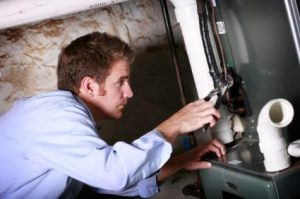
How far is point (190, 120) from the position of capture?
1185mm

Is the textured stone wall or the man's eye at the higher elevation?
the textured stone wall

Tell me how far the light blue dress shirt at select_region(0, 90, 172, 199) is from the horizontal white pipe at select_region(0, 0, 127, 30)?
0.35 metres

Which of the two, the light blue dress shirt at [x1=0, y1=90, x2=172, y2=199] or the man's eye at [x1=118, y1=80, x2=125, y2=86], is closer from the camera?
the light blue dress shirt at [x1=0, y1=90, x2=172, y2=199]

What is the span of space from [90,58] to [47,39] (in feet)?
1.65

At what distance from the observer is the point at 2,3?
1367 mm

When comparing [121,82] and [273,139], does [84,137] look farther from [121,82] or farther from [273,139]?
[273,139]

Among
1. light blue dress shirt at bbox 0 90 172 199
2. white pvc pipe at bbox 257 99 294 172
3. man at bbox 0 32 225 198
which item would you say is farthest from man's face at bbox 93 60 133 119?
white pvc pipe at bbox 257 99 294 172

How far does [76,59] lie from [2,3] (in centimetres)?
35

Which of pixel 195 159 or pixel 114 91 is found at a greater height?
pixel 114 91

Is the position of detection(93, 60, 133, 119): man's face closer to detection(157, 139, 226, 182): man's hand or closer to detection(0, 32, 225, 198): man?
detection(0, 32, 225, 198): man

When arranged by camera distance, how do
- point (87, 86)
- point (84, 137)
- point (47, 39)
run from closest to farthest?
point (84, 137) → point (87, 86) → point (47, 39)

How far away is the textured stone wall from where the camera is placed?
5.63 feet

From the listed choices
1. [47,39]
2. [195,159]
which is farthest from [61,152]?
[47,39]

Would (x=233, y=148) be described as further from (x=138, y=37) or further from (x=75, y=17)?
(x=75, y=17)
